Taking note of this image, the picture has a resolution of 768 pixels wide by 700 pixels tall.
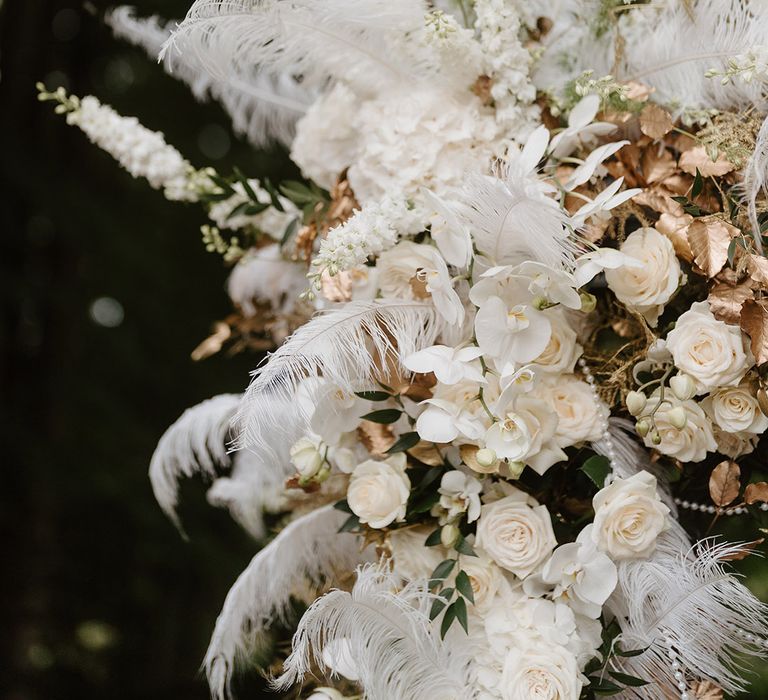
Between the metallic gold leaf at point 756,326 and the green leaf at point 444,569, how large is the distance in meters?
0.33

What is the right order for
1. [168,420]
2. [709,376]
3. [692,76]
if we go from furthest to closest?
[168,420]
[692,76]
[709,376]

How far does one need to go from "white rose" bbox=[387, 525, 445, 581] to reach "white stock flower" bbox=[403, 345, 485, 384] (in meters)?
0.20

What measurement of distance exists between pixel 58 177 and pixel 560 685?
1.57 metres

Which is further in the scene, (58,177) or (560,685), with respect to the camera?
(58,177)

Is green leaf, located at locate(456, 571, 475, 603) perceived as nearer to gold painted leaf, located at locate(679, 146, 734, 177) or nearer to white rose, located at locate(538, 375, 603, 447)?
white rose, located at locate(538, 375, 603, 447)

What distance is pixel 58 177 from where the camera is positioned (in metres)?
1.75

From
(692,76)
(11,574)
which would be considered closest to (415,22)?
(692,76)

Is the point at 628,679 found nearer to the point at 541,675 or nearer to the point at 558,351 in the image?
the point at 541,675

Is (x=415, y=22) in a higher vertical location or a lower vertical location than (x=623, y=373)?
higher

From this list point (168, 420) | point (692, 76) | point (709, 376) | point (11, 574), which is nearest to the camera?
point (709, 376)

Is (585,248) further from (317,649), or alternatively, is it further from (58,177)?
(58,177)

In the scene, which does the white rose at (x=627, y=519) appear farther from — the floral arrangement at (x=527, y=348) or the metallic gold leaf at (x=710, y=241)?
the metallic gold leaf at (x=710, y=241)

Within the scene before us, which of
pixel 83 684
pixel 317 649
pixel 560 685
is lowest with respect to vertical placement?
pixel 83 684

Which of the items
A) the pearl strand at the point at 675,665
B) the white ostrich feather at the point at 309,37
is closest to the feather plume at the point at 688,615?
the pearl strand at the point at 675,665
